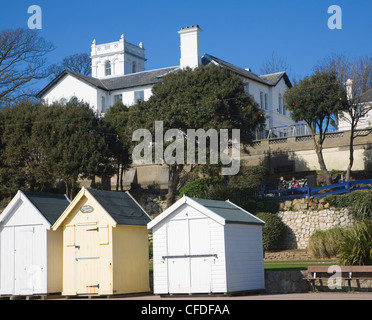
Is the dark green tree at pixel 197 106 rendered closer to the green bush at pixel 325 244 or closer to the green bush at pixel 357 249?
the green bush at pixel 325 244

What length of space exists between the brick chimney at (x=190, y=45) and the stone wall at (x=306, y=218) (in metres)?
20.8

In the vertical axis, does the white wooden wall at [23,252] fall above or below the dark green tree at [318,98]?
below

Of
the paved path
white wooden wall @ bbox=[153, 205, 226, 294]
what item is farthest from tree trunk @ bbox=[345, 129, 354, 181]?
white wooden wall @ bbox=[153, 205, 226, 294]

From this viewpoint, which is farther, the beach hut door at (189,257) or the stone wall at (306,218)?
the stone wall at (306,218)

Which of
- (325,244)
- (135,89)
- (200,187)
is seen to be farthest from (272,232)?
(135,89)

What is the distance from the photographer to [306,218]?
3475cm

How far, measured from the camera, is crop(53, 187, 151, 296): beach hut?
20.2 m

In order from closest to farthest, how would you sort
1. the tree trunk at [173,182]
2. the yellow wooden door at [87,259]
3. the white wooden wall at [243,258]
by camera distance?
the white wooden wall at [243,258]
the yellow wooden door at [87,259]
the tree trunk at [173,182]

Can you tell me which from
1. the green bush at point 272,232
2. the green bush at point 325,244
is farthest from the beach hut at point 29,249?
the green bush at point 272,232

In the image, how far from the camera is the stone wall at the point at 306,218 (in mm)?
34031

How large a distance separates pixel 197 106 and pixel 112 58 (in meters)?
36.1

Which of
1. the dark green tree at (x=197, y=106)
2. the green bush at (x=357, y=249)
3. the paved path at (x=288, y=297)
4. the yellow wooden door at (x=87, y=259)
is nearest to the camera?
the paved path at (x=288, y=297)

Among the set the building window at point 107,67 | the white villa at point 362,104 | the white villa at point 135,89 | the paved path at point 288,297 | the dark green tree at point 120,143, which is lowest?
the paved path at point 288,297
